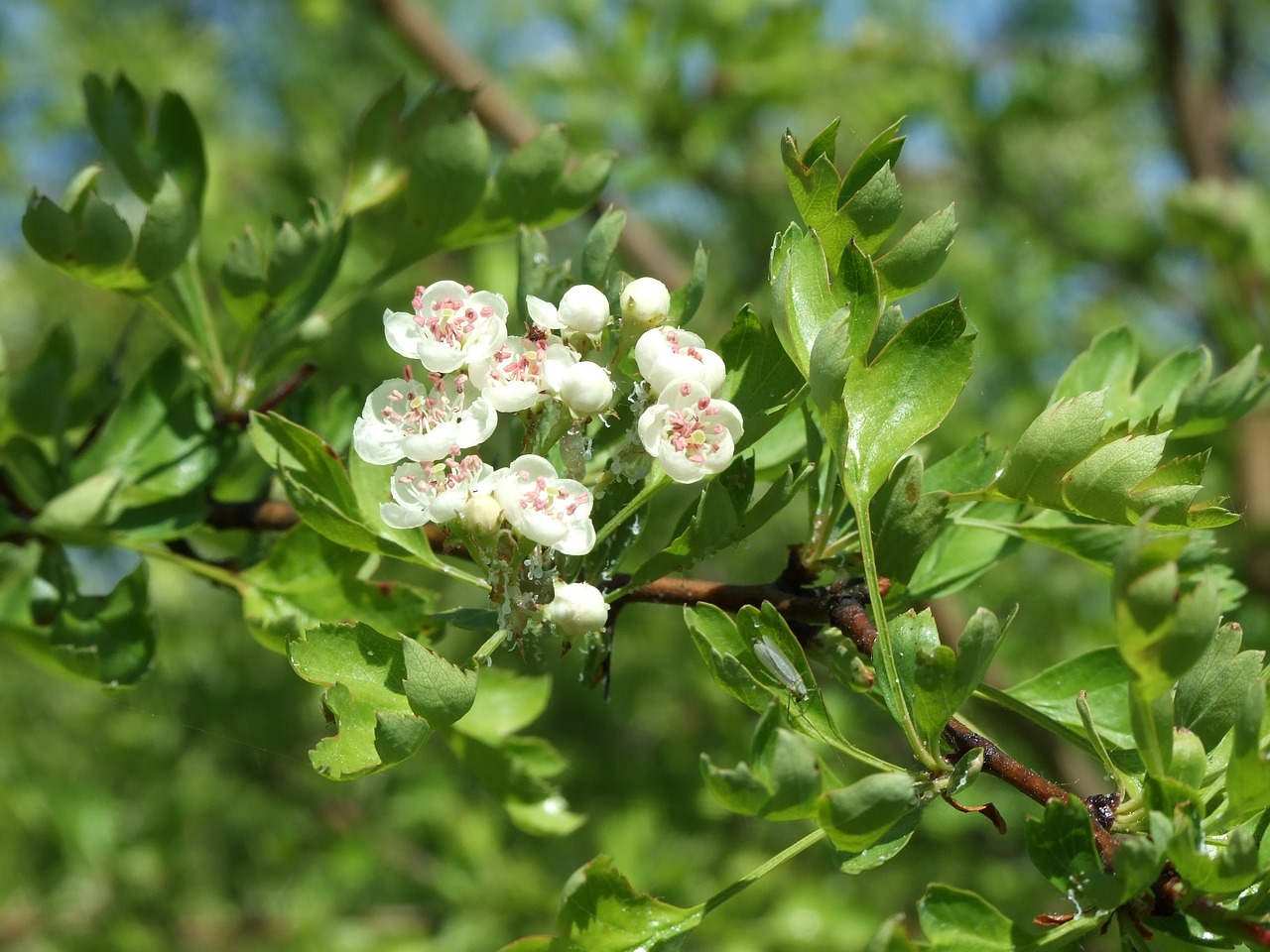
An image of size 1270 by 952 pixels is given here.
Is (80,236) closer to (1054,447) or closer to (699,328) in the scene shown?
(1054,447)

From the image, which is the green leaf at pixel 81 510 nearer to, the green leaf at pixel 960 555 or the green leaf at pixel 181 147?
the green leaf at pixel 181 147

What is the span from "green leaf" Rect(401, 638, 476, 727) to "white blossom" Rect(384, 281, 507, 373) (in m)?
0.17

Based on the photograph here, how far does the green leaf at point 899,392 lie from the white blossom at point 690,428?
0.22 ft

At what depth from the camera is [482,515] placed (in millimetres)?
596

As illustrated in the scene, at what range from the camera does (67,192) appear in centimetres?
77

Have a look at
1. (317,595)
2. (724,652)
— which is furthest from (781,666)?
(317,595)

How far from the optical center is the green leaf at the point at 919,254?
0.63m

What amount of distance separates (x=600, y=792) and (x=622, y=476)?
4.42 ft

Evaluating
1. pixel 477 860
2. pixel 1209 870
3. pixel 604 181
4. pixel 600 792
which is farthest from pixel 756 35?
pixel 1209 870

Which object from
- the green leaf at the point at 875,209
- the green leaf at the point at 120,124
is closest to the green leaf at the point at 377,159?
the green leaf at the point at 120,124

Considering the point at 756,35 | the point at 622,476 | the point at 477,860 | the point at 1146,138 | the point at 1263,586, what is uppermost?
the point at 622,476

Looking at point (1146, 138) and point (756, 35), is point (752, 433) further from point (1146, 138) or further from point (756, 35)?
point (1146, 138)

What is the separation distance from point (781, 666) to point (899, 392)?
0.53 ft

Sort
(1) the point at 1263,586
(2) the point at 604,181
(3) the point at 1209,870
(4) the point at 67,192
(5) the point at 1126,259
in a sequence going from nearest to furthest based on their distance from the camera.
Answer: (3) the point at 1209,870 → (4) the point at 67,192 → (2) the point at 604,181 → (1) the point at 1263,586 → (5) the point at 1126,259
